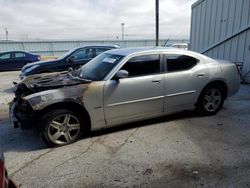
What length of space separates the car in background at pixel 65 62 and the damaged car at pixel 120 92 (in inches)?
147

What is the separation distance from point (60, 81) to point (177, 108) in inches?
92.9

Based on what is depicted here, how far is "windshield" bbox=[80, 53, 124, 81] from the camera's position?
14.0ft

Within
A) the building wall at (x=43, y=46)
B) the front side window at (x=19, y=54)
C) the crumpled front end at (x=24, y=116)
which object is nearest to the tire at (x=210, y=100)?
the crumpled front end at (x=24, y=116)

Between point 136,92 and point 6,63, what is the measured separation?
14.4m

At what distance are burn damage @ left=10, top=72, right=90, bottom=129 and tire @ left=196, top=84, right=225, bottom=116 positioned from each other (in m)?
2.53

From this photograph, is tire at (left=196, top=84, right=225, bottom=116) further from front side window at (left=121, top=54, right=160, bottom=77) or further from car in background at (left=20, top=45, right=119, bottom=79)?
car in background at (left=20, top=45, right=119, bottom=79)

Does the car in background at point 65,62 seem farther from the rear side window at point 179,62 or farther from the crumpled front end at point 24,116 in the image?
the rear side window at point 179,62

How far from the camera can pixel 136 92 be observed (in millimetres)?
4312

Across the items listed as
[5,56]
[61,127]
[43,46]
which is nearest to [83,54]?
[61,127]

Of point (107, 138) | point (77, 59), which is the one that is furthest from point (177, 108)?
point (77, 59)

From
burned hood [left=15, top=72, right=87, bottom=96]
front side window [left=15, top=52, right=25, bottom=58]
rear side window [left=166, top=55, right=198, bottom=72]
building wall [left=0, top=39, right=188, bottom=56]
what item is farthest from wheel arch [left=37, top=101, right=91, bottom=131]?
building wall [left=0, top=39, right=188, bottom=56]

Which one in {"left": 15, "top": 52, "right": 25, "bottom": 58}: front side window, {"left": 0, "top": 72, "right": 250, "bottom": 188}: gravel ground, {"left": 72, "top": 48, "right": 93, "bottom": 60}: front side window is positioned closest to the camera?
{"left": 0, "top": 72, "right": 250, "bottom": 188}: gravel ground

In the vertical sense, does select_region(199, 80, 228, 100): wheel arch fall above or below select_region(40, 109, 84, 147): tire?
above

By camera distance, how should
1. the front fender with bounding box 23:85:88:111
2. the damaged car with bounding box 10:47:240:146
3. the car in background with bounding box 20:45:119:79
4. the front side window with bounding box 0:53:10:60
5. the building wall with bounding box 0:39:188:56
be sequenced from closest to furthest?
the front fender with bounding box 23:85:88:111 < the damaged car with bounding box 10:47:240:146 < the car in background with bounding box 20:45:119:79 < the front side window with bounding box 0:53:10:60 < the building wall with bounding box 0:39:188:56
